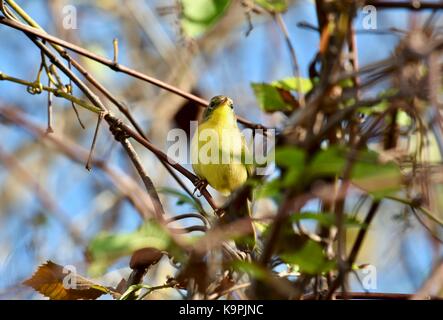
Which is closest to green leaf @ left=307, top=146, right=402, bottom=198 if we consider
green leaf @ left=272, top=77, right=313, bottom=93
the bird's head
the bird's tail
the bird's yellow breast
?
the bird's tail

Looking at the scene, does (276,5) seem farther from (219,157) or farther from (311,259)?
(311,259)

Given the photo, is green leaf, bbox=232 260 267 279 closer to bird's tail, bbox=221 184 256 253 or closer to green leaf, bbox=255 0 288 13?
bird's tail, bbox=221 184 256 253

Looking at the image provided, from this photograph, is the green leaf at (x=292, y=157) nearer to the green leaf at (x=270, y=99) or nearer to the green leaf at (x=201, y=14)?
the green leaf at (x=201, y=14)

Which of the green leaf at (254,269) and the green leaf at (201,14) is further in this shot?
the green leaf at (201,14)

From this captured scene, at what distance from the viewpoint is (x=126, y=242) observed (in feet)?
3.61

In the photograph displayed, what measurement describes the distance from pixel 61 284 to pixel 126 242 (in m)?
0.68

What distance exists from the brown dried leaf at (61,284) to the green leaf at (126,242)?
516mm

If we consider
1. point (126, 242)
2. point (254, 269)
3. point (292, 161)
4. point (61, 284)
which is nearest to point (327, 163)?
point (292, 161)

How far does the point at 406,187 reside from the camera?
1.39m

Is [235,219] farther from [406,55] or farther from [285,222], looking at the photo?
[406,55]

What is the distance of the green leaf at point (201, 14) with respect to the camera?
5.14 feet

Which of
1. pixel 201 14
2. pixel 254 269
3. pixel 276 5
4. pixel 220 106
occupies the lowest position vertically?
pixel 254 269

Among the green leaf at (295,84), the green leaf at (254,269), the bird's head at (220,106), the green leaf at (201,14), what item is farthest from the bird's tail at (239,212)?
the bird's head at (220,106)
